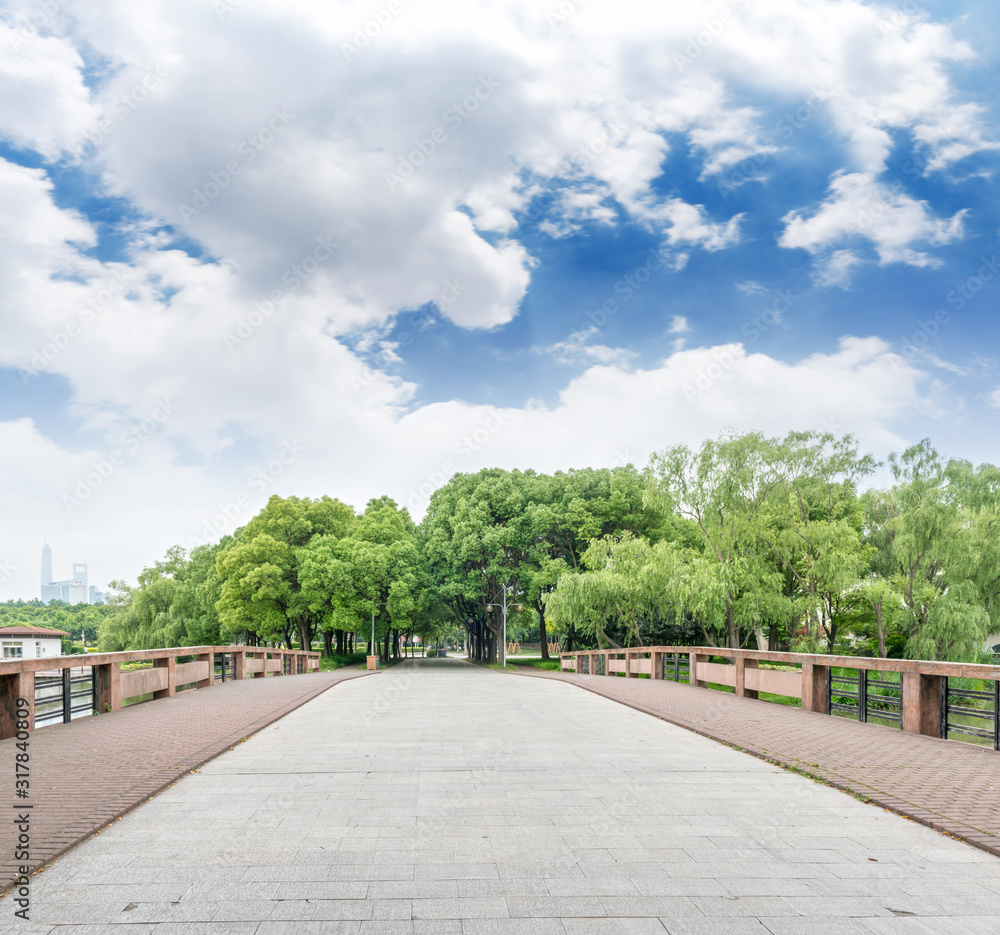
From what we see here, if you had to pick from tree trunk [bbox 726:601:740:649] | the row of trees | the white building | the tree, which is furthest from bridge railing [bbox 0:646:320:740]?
the white building

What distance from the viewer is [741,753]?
870 centimetres

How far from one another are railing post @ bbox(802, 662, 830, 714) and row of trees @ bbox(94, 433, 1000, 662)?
44.5ft

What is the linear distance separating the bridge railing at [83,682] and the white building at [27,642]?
81257 millimetres

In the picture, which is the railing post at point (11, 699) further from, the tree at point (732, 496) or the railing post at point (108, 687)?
the tree at point (732, 496)

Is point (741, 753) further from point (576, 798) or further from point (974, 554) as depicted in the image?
point (974, 554)

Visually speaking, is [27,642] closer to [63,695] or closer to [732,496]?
[732,496]

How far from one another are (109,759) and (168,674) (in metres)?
7.55

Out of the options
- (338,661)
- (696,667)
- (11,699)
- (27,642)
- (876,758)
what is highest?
(11,699)

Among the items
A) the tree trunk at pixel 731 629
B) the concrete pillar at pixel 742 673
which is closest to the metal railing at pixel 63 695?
the concrete pillar at pixel 742 673

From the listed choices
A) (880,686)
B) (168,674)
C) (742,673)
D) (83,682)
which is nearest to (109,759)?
(83,682)

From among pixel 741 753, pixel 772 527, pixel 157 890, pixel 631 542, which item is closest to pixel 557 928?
pixel 157 890

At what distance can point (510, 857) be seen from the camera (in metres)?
4.79

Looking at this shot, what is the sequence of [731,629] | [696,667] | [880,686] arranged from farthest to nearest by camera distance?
[731,629], [696,667], [880,686]

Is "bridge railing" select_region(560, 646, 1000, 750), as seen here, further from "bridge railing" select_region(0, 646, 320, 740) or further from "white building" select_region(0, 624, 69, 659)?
"white building" select_region(0, 624, 69, 659)
